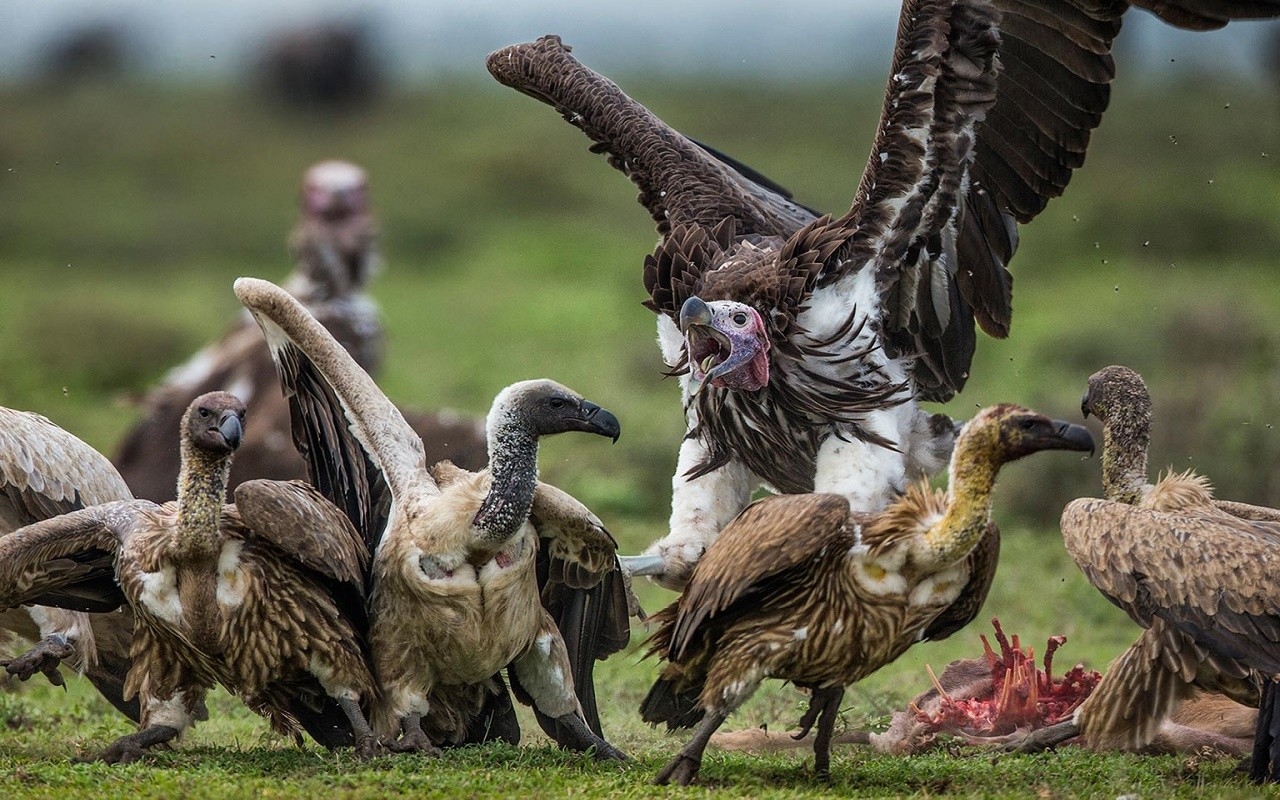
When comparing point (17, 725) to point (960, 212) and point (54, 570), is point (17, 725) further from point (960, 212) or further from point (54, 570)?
point (960, 212)

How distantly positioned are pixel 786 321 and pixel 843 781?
1859 millimetres

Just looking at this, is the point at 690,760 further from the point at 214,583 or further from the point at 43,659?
the point at 43,659

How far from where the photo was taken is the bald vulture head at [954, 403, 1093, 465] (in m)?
5.62

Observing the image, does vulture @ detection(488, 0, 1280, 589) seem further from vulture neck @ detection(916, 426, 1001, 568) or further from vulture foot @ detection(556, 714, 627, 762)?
vulture neck @ detection(916, 426, 1001, 568)

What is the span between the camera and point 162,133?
121 ft

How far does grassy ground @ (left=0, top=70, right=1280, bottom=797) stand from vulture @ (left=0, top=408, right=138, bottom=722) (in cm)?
29

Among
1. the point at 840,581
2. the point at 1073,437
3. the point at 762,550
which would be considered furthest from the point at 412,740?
the point at 1073,437

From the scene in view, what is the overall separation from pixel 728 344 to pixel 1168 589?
189 centimetres

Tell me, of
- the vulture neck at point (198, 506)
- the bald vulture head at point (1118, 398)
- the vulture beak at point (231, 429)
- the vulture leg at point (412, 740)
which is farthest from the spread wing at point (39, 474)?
the bald vulture head at point (1118, 398)

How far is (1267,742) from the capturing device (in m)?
5.89

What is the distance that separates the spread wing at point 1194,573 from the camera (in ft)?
19.1

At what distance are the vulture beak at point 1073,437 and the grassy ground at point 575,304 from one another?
3.63ft

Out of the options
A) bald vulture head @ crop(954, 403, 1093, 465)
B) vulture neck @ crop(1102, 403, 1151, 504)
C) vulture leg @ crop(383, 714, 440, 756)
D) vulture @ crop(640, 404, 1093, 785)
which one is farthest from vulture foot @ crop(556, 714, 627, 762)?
vulture neck @ crop(1102, 403, 1151, 504)

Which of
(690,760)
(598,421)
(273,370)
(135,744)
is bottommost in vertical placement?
(135,744)
